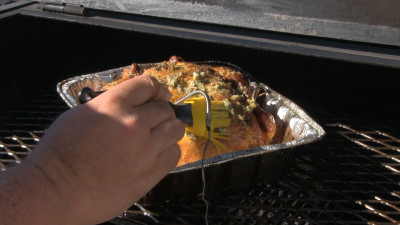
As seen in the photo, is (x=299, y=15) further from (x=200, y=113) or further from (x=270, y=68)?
(x=200, y=113)

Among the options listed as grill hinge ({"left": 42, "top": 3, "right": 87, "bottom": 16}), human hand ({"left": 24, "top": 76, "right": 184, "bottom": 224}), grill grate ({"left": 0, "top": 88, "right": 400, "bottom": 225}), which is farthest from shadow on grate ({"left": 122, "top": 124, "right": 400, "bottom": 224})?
grill hinge ({"left": 42, "top": 3, "right": 87, "bottom": 16})

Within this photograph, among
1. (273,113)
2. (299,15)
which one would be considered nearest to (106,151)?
(273,113)

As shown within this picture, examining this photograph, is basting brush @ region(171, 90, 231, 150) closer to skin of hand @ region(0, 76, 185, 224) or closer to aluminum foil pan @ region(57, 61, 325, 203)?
aluminum foil pan @ region(57, 61, 325, 203)

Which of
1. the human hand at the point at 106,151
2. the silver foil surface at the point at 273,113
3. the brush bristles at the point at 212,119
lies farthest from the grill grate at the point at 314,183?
the human hand at the point at 106,151

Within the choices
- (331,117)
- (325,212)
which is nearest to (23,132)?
(325,212)

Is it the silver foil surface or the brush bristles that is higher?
the brush bristles

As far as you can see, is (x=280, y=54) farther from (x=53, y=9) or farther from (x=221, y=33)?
(x=53, y=9)
